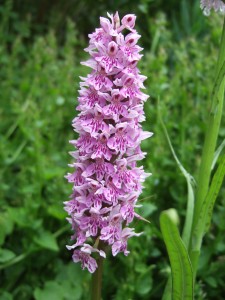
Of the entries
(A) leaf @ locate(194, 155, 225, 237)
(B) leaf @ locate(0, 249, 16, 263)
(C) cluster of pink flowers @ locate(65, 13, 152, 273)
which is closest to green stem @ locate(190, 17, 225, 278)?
(A) leaf @ locate(194, 155, 225, 237)

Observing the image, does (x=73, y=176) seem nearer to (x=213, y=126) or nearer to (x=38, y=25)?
(x=213, y=126)

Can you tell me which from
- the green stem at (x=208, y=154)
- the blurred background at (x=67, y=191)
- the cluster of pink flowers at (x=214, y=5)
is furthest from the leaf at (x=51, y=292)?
the cluster of pink flowers at (x=214, y=5)

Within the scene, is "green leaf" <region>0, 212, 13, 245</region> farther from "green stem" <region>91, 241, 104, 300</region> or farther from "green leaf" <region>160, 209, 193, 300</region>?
"green leaf" <region>160, 209, 193, 300</region>

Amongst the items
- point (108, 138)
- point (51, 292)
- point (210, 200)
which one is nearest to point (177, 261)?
point (210, 200)

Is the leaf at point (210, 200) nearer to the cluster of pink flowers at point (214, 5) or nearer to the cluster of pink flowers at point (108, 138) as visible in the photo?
the cluster of pink flowers at point (108, 138)

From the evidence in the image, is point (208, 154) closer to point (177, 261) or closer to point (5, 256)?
point (177, 261)
